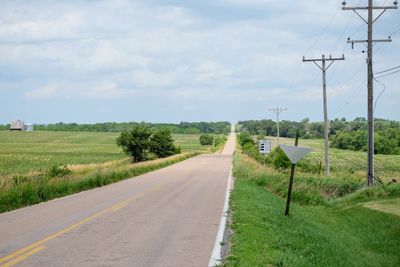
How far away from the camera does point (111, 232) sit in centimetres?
1206

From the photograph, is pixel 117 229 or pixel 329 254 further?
pixel 117 229

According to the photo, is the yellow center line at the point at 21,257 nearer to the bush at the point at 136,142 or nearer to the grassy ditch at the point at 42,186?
the grassy ditch at the point at 42,186

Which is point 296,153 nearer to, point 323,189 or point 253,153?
point 323,189

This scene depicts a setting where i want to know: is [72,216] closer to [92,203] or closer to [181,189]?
[92,203]

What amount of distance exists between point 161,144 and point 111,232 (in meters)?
76.5

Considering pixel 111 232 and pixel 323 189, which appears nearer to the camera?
pixel 111 232

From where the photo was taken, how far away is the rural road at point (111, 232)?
9164mm

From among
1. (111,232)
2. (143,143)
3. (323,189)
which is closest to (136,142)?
(143,143)

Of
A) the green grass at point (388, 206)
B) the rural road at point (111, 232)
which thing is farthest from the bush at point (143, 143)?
the green grass at point (388, 206)

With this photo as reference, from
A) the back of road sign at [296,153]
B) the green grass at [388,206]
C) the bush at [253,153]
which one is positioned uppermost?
the back of road sign at [296,153]

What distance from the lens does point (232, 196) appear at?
863 inches

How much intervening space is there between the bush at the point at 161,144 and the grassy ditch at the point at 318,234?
202ft

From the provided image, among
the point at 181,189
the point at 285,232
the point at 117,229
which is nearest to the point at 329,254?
the point at 285,232

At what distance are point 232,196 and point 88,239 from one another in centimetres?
1149
